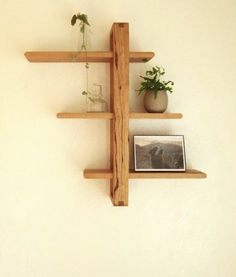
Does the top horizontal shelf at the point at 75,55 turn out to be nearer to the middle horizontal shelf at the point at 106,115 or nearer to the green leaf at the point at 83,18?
the green leaf at the point at 83,18

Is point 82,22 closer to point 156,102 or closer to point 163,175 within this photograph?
point 156,102

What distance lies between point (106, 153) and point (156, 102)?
38 cm

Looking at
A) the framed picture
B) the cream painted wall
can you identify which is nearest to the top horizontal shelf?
the cream painted wall

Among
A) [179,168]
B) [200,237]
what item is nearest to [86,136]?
[179,168]

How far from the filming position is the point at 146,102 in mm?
1501

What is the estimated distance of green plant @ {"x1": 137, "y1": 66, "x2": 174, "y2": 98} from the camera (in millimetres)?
1486

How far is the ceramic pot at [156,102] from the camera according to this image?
1.47 m

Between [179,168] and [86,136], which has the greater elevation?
[86,136]

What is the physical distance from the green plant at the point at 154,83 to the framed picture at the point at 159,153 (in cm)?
25

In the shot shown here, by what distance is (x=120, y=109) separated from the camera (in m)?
1.43

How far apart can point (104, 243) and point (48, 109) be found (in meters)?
0.79

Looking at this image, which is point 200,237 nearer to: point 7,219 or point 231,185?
point 231,185

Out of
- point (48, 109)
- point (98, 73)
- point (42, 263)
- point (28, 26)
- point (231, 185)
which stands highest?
point (28, 26)

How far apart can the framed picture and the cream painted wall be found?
0.26 ft
